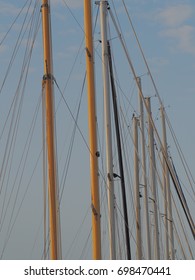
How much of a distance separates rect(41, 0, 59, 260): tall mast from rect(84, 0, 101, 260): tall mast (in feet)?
4.65

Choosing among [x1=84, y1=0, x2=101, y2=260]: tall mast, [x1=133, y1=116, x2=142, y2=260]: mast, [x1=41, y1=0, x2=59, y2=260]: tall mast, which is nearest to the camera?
[x1=84, y1=0, x2=101, y2=260]: tall mast

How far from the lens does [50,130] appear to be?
86.0 ft

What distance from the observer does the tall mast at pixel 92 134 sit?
79.8 ft

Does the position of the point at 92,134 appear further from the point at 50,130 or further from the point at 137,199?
the point at 137,199

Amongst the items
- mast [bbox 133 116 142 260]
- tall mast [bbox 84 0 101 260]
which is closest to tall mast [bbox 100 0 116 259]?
tall mast [bbox 84 0 101 260]

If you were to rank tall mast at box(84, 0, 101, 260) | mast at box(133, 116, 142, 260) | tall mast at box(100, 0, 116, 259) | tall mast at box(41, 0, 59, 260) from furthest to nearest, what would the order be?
mast at box(133, 116, 142, 260) < tall mast at box(100, 0, 116, 259) < tall mast at box(41, 0, 59, 260) < tall mast at box(84, 0, 101, 260)

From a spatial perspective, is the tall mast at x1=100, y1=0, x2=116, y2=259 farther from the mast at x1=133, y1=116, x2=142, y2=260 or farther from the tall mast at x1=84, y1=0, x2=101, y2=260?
the mast at x1=133, y1=116, x2=142, y2=260

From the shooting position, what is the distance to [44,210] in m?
26.0

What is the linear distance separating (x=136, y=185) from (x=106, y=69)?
1332cm

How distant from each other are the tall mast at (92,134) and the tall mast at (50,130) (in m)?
1.42

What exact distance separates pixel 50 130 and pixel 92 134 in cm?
171

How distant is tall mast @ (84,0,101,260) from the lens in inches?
958
